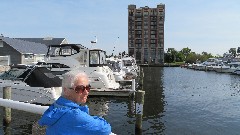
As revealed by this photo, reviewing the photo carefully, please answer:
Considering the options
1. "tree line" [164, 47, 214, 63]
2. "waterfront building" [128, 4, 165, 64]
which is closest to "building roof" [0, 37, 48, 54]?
"waterfront building" [128, 4, 165, 64]

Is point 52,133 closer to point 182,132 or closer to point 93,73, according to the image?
point 182,132

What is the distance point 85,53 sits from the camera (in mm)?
26562

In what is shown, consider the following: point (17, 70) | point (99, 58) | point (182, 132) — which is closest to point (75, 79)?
point (182, 132)

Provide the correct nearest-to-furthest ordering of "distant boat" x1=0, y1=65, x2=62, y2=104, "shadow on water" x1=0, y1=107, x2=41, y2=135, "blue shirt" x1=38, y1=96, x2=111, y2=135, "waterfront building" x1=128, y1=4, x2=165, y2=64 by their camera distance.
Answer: "blue shirt" x1=38, y1=96, x2=111, y2=135 → "shadow on water" x1=0, y1=107, x2=41, y2=135 → "distant boat" x1=0, y1=65, x2=62, y2=104 → "waterfront building" x1=128, y1=4, x2=165, y2=64

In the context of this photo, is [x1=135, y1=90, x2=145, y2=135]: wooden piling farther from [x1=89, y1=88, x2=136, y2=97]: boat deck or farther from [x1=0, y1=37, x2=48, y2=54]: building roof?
[x1=0, y1=37, x2=48, y2=54]: building roof

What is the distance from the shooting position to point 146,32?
147 metres

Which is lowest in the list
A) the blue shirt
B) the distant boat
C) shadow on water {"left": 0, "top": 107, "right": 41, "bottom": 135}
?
shadow on water {"left": 0, "top": 107, "right": 41, "bottom": 135}

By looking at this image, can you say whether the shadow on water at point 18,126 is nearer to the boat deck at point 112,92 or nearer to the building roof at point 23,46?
the boat deck at point 112,92

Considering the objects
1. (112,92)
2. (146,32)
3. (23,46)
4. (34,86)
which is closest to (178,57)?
(146,32)

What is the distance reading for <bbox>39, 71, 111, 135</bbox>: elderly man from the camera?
250 cm

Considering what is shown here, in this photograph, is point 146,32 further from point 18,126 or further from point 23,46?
point 18,126

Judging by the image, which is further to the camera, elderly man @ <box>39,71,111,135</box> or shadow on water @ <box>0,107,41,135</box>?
shadow on water @ <box>0,107,41,135</box>

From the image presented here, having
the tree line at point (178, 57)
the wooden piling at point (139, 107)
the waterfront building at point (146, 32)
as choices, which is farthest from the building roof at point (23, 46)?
the tree line at point (178, 57)

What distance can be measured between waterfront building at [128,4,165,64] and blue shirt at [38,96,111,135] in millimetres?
139051
